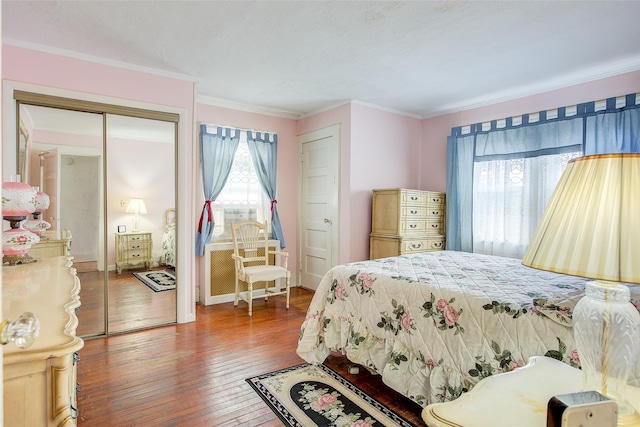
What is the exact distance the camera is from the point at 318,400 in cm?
224

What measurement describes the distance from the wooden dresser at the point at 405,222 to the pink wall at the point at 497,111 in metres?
0.46

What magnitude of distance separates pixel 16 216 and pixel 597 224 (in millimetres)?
2426

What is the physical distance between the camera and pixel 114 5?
7.60 feet

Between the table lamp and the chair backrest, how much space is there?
3620 mm

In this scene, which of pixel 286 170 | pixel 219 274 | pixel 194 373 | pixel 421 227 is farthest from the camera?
pixel 286 170

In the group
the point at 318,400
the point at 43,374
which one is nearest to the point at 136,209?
the point at 318,400

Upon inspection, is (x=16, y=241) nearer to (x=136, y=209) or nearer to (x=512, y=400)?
(x=136, y=209)

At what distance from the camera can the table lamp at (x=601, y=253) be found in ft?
2.93

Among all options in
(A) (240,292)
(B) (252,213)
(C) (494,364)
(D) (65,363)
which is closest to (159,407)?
(D) (65,363)

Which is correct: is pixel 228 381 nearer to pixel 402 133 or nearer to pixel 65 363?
pixel 65 363

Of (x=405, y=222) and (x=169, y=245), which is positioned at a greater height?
(x=405, y=222)

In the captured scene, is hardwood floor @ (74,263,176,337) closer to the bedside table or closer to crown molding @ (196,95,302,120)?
the bedside table

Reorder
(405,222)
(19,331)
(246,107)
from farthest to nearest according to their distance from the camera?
(246,107)
(405,222)
(19,331)

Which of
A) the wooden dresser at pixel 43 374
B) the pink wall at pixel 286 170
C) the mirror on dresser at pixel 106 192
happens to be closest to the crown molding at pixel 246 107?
the pink wall at pixel 286 170
